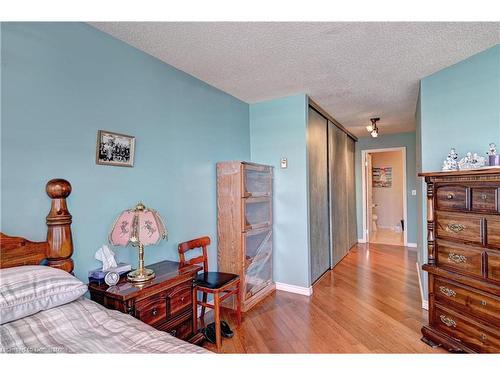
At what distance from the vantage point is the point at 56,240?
1.52 meters

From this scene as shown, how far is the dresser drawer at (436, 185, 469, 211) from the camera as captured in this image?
1.91 meters

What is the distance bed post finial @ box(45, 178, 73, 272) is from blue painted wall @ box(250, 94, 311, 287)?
7.80 feet

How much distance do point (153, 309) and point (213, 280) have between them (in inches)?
29.2

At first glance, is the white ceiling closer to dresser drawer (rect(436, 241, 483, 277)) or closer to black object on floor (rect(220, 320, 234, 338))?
dresser drawer (rect(436, 241, 483, 277))

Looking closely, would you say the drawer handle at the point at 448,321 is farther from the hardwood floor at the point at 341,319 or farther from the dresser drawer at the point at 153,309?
the dresser drawer at the point at 153,309

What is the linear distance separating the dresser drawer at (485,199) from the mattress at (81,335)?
201 cm

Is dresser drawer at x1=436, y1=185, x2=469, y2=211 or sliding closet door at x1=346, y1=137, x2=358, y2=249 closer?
dresser drawer at x1=436, y1=185, x2=469, y2=211

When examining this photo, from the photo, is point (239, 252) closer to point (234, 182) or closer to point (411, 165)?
point (234, 182)

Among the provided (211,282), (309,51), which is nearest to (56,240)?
(211,282)

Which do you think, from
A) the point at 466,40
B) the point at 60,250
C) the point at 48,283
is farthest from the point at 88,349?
the point at 466,40

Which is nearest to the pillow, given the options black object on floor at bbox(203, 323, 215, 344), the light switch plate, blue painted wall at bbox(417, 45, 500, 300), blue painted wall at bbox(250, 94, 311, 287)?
black object on floor at bbox(203, 323, 215, 344)

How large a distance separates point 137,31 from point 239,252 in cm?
216

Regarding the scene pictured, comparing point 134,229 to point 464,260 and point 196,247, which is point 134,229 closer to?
point 196,247

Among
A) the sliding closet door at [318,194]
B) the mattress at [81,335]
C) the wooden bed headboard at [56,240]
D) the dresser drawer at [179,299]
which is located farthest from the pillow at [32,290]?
the sliding closet door at [318,194]
